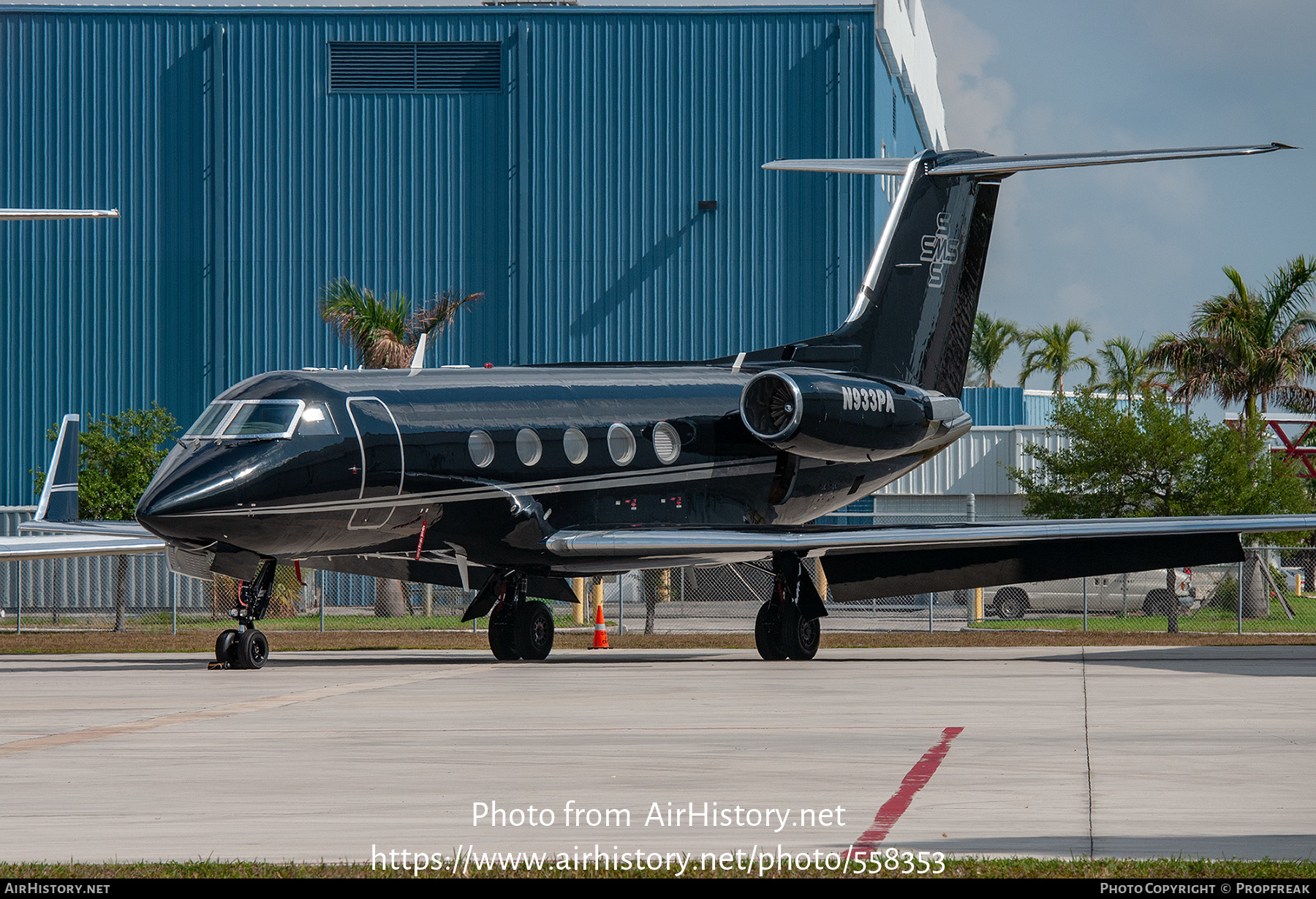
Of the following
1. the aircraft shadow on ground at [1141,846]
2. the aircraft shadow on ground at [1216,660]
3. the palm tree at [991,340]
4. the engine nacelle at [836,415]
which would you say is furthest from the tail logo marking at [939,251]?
the palm tree at [991,340]

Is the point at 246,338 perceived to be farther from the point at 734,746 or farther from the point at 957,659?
the point at 734,746

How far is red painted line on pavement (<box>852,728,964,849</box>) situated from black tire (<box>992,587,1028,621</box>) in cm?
2635

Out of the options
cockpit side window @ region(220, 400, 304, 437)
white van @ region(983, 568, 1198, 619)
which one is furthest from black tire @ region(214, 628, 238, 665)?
white van @ region(983, 568, 1198, 619)

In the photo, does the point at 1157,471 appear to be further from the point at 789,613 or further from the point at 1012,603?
the point at 789,613

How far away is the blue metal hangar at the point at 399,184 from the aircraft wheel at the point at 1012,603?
952 centimetres

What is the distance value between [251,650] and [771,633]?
666cm

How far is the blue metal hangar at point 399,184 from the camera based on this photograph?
42969 mm

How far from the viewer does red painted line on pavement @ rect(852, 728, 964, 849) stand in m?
7.15

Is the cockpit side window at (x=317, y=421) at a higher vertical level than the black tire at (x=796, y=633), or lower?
higher

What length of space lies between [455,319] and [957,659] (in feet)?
82.9

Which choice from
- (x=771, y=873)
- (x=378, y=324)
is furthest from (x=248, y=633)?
(x=378, y=324)

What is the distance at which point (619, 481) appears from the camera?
21.0m

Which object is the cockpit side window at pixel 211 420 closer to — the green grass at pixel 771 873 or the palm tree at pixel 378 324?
the green grass at pixel 771 873

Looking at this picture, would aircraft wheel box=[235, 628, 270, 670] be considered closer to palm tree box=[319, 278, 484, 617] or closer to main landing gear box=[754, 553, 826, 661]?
main landing gear box=[754, 553, 826, 661]
